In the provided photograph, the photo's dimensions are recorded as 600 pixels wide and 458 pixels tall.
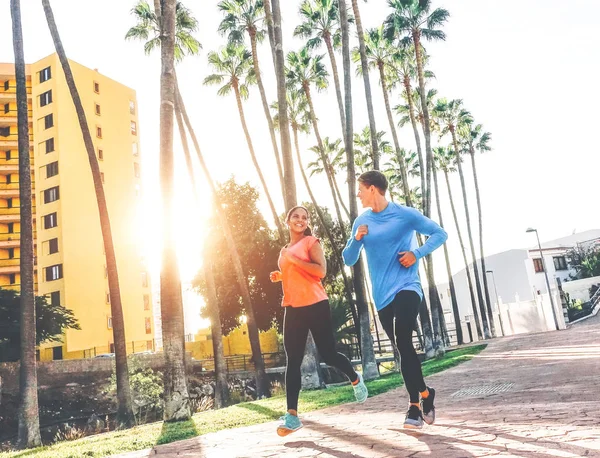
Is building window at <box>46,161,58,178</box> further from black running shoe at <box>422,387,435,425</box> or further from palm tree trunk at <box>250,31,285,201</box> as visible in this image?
black running shoe at <box>422,387,435,425</box>

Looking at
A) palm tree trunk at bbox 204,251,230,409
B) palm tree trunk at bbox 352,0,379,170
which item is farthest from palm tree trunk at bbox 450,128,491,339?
palm tree trunk at bbox 204,251,230,409

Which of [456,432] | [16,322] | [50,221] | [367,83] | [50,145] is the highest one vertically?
[50,145]

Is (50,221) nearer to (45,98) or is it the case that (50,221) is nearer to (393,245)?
(45,98)

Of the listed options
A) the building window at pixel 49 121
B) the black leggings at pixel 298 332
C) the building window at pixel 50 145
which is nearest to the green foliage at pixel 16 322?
the building window at pixel 50 145

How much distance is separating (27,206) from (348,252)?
1326 cm

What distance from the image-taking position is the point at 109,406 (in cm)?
2522

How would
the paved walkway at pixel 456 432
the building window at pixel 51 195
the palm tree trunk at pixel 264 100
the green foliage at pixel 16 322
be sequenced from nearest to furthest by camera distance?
the paved walkway at pixel 456 432, the palm tree trunk at pixel 264 100, the green foliage at pixel 16 322, the building window at pixel 51 195

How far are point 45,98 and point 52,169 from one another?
6975mm

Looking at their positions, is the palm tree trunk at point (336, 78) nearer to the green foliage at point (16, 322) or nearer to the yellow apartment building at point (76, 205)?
the green foliage at point (16, 322)

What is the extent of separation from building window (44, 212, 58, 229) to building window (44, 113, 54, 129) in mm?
8161

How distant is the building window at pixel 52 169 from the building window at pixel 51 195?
1.27 m

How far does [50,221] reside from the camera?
4584 cm

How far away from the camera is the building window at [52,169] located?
153 feet

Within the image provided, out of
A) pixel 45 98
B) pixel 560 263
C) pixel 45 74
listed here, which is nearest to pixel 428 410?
pixel 45 98
